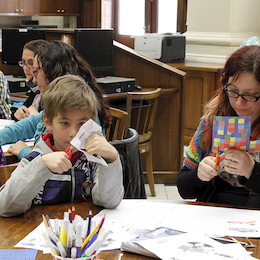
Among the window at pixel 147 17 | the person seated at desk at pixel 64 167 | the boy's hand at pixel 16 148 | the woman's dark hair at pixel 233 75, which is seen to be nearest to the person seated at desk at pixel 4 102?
the boy's hand at pixel 16 148

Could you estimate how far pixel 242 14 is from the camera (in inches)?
Answer: 203

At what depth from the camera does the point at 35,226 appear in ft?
3.82

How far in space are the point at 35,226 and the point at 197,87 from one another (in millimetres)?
3945

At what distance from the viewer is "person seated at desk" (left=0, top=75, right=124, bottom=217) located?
4.01ft

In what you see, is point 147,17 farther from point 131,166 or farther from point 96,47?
point 131,166

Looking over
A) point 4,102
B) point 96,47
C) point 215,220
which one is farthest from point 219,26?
point 215,220

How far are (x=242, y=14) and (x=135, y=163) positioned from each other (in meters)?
3.96

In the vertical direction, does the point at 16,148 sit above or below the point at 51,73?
below

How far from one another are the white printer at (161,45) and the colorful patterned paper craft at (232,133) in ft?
12.2

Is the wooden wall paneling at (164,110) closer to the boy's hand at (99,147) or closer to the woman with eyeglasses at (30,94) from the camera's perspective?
the woman with eyeglasses at (30,94)

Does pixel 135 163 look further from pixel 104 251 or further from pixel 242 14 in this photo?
pixel 242 14

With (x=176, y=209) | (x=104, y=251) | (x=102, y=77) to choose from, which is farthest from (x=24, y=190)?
(x=102, y=77)

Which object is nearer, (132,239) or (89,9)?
(132,239)

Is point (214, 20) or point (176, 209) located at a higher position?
point (214, 20)
